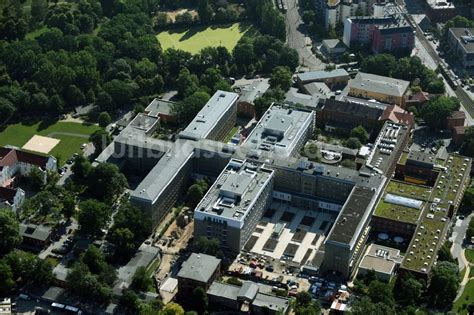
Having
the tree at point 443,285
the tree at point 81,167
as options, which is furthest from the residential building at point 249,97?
the tree at point 443,285

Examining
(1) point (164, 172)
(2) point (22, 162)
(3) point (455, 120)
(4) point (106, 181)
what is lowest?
(3) point (455, 120)

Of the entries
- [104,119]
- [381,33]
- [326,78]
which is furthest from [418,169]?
[104,119]

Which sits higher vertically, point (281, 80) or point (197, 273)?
point (197, 273)

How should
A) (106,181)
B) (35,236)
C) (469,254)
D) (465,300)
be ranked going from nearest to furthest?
(465,300)
(469,254)
(35,236)
(106,181)

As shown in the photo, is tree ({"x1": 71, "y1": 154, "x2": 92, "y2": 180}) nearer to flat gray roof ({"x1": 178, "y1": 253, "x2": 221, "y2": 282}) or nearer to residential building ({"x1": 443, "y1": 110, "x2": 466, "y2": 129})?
flat gray roof ({"x1": 178, "y1": 253, "x2": 221, "y2": 282})

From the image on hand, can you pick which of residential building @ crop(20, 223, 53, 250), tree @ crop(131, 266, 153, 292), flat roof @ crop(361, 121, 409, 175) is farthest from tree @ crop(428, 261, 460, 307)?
residential building @ crop(20, 223, 53, 250)

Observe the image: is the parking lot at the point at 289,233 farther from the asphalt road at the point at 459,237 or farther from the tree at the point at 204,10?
the tree at the point at 204,10

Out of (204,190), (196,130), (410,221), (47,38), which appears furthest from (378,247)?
(47,38)

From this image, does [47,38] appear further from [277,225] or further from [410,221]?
[410,221]

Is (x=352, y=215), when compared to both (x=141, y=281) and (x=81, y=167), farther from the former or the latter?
(x=81, y=167)
